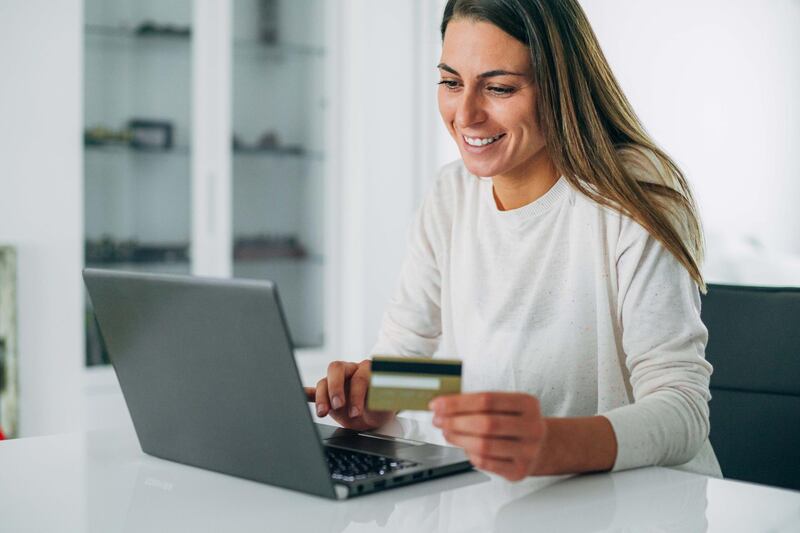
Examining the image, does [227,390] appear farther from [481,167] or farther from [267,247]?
[267,247]

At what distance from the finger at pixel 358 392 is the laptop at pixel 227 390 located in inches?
3.3

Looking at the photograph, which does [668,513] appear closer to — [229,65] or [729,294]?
[729,294]

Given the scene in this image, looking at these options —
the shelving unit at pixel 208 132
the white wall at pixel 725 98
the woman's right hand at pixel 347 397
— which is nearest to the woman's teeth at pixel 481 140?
the woman's right hand at pixel 347 397

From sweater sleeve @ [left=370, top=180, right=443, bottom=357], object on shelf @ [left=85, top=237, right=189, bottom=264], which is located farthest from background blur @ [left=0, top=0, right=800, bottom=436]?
sweater sleeve @ [left=370, top=180, right=443, bottom=357]

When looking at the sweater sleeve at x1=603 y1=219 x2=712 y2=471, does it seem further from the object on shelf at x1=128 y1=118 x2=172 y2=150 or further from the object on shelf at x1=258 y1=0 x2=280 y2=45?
the object on shelf at x1=258 y1=0 x2=280 y2=45

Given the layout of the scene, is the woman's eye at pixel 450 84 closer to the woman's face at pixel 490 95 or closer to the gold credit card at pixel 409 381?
the woman's face at pixel 490 95

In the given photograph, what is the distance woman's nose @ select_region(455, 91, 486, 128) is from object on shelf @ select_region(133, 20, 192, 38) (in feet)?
8.08

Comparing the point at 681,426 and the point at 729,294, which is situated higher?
the point at 729,294

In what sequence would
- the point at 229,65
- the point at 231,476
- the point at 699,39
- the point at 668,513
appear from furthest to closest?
the point at 699,39 → the point at 229,65 → the point at 231,476 → the point at 668,513

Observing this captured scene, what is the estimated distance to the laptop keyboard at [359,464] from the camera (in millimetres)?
953

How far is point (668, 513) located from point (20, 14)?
2.87 metres

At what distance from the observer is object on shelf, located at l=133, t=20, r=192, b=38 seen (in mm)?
3523

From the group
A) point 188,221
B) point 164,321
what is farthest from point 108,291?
point 188,221

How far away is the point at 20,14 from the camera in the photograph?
10.2ft
